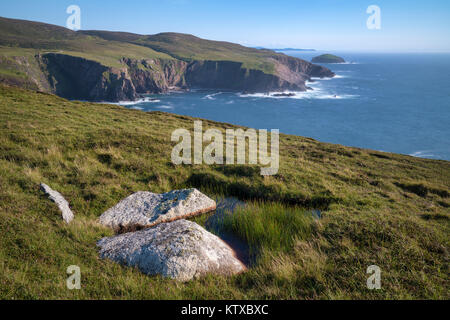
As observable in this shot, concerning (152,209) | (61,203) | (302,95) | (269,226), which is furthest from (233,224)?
(302,95)

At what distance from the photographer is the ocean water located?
310 feet

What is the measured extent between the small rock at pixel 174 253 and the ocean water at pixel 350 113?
9552 centimetres

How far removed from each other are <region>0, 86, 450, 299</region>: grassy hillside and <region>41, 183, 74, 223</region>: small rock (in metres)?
0.25

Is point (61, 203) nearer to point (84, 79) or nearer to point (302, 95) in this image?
point (302, 95)

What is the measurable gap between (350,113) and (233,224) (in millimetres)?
143037

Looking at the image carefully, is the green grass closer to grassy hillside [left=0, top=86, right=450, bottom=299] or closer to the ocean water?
grassy hillside [left=0, top=86, right=450, bottom=299]

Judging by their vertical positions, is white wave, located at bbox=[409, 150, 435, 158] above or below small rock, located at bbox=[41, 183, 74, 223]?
below

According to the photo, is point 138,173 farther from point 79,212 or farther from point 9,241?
point 9,241

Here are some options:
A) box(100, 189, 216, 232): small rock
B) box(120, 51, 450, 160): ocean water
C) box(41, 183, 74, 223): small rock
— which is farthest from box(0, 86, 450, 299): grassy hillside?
box(120, 51, 450, 160): ocean water

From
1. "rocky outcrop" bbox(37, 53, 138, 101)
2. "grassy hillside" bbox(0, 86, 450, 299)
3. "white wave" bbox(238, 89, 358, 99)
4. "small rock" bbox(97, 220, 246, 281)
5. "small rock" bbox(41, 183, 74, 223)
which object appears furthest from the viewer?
"white wave" bbox(238, 89, 358, 99)

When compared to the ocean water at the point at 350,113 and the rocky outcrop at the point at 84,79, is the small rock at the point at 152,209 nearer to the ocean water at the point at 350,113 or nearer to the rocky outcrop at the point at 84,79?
the ocean water at the point at 350,113

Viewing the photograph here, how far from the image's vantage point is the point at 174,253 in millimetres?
6363

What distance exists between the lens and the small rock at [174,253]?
610 cm
